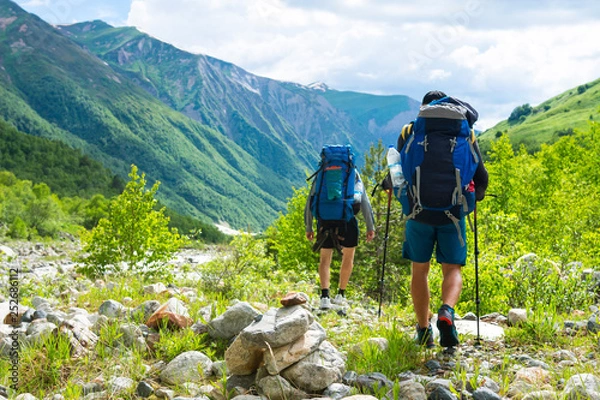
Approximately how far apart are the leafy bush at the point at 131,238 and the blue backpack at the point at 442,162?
8149mm

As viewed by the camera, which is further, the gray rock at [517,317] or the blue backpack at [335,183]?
the blue backpack at [335,183]

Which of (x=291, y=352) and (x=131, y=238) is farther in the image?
(x=131, y=238)

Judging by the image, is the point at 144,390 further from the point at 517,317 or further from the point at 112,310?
the point at 517,317

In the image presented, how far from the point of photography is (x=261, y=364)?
498 centimetres

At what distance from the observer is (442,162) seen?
5496mm

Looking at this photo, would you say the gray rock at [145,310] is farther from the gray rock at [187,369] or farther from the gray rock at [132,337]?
the gray rock at [187,369]

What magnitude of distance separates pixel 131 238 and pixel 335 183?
235 inches

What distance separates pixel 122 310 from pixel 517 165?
4457cm

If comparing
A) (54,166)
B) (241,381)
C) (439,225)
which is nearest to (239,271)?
(241,381)

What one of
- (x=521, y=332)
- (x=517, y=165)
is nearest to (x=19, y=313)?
(x=521, y=332)

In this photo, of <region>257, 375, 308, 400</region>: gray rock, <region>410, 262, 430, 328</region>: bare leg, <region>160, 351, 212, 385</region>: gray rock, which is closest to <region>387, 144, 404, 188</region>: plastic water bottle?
<region>410, 262, 430, 328</region>: bare leg

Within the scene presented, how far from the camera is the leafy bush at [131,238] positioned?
12375 millimetres

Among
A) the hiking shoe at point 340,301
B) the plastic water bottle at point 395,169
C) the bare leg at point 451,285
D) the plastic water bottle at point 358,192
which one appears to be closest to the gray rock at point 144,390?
the bare leg at point 451,285

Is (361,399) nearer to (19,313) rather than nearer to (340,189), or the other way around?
(19,313)
